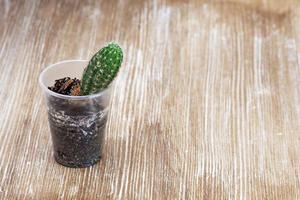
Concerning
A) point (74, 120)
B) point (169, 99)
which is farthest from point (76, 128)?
point (169, 99)

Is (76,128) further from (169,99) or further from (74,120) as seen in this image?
(169,99)

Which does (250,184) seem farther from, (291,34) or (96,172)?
(291,34)

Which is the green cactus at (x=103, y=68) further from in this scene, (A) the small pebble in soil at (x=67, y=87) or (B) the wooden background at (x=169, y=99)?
(B) the wooden background at (x=169, y=99)

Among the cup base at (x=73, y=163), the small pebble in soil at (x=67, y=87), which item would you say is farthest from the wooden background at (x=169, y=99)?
the small pebble in soil at (x=67, y=87)

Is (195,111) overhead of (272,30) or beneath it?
overhead

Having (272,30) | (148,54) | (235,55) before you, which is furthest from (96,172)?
(272,30)

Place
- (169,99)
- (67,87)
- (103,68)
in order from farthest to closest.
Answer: (169,99)
(67,87)
(103,68)

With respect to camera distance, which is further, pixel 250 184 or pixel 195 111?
pixel 195 111
